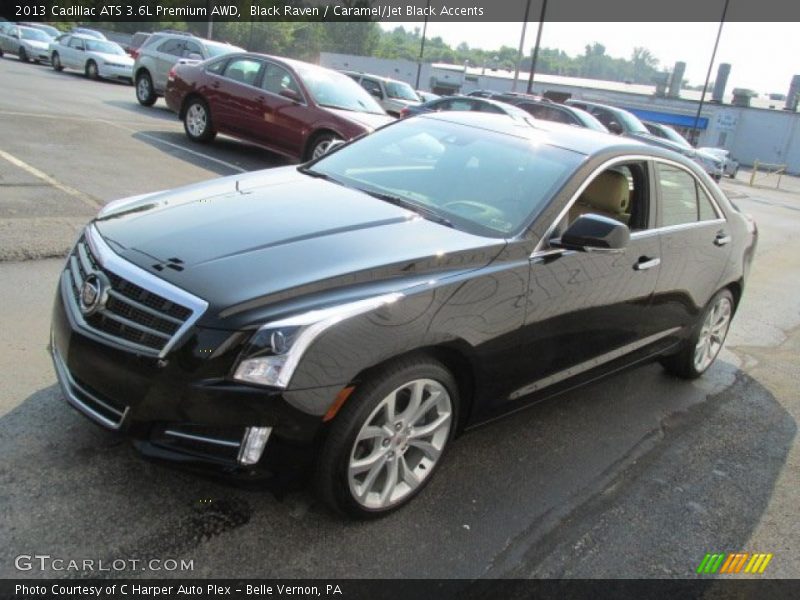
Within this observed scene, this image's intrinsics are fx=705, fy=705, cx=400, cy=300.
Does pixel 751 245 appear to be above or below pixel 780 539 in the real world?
above

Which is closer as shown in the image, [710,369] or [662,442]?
[662,442]

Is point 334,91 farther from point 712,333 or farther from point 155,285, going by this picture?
point 155,285

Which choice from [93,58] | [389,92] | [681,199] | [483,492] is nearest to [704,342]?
[681,199]

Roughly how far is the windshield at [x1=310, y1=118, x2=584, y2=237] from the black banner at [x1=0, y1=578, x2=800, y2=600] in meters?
1.59

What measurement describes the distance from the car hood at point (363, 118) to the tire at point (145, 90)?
25.2 feet

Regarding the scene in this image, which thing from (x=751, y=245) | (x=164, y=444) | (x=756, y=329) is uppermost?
(x=751, y=245)

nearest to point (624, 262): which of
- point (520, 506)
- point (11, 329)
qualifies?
point (520, 506)

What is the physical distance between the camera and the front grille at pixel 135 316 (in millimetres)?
2584

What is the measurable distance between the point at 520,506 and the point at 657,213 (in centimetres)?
206

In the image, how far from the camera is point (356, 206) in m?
3.60

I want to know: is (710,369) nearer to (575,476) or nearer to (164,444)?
(575,476)

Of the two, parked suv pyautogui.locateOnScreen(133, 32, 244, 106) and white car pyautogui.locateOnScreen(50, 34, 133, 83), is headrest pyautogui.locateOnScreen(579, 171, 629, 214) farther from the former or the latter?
white car pyautogui.locateOnScreen(50, 34, 133, 83)

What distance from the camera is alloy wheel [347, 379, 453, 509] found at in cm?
284

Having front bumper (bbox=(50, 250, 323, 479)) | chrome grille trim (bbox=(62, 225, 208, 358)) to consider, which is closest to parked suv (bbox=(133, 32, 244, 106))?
chrome grille trim (bbox=(62, 225, 208, 358))
